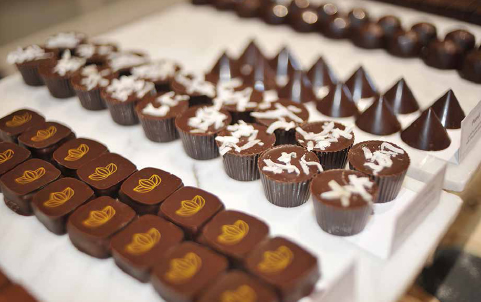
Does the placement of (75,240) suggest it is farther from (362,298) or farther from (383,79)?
(383,79)

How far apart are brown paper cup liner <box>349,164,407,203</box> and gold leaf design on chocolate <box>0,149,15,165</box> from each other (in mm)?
1357

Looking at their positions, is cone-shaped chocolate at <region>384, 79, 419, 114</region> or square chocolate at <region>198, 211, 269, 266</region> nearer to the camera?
square chocolate at <region>198, 211, 269, 266</region>

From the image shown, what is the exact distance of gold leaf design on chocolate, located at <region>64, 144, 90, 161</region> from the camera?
1.82 metres

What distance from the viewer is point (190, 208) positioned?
1.55 m

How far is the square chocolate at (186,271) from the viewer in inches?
50.2

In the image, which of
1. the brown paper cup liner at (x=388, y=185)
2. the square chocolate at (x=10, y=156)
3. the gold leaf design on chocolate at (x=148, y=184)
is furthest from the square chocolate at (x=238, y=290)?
the square chocolate at (x=10, y=156)

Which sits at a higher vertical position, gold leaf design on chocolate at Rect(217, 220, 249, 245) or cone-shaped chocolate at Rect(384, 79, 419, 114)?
cone-shaped chocolate at Rect(384, 79, 419, 114)

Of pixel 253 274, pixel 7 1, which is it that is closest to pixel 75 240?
pixel 253 274

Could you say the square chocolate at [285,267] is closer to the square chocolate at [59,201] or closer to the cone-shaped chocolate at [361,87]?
the square chocolate at [59,201]

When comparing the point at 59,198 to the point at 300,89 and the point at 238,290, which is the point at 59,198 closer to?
the point at 238,290

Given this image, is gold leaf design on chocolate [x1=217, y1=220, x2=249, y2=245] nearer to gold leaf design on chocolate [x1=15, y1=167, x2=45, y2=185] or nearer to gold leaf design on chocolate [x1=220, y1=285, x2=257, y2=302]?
gold leaf design on chocolate [x1=220, y1=285, x2=257, y2=302]

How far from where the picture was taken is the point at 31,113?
212cm

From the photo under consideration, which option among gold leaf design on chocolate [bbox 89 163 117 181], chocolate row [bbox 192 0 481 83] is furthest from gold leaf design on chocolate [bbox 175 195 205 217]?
chocolate row [bbox 192 0 481 83]

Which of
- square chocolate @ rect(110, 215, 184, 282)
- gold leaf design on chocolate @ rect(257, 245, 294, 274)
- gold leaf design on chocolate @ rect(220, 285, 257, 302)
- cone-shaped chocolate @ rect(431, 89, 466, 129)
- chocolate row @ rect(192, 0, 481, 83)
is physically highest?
chocolate row @ rect(192, 0, 481, 83)
